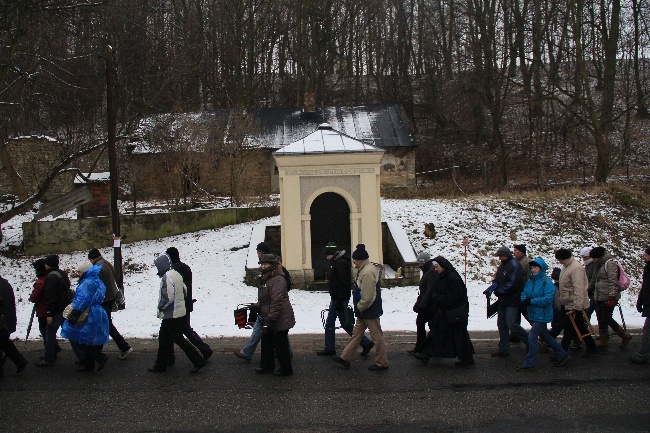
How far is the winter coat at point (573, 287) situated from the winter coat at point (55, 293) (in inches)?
276

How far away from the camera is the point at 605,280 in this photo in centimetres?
936

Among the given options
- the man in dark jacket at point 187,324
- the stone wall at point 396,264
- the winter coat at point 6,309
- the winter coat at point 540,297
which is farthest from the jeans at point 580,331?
the winter coat at point 6,309

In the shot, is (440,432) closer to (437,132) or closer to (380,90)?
(437,132)

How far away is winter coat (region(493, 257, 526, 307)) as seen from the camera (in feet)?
28.5

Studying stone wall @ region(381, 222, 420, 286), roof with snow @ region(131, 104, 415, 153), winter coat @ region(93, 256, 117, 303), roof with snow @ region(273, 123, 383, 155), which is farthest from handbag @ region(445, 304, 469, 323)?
roof with snow @ region(131, 104, 415, 153)

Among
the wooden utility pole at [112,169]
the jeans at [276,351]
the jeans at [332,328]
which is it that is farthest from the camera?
the wooden utility pole at [112,169]

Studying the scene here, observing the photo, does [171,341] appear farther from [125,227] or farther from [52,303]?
[125,227]

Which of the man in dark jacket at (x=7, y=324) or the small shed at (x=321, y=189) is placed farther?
the small shed at (x=321, y=189)

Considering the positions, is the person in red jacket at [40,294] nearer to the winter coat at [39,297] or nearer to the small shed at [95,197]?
the winter coat at [39,297]

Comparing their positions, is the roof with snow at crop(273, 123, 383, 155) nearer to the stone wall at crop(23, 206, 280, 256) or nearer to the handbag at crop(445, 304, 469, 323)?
the stone wall at crop(23, 206, 280, 256)

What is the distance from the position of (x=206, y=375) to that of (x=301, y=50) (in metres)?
32.9

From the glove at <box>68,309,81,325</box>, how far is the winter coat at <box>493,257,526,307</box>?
5746mm

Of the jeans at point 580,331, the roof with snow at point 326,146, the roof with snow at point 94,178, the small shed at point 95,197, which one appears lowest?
the jeans at point 580,331

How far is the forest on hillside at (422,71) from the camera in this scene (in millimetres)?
23297
